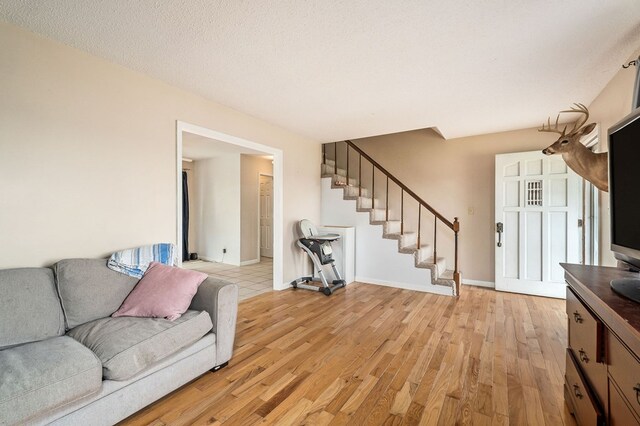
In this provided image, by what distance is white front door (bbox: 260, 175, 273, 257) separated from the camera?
22.1 feet

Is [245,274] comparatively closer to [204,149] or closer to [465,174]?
[204,149]

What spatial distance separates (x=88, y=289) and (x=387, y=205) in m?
4.06

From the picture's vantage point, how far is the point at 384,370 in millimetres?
2020

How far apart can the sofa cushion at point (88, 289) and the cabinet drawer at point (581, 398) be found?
8.97 feet

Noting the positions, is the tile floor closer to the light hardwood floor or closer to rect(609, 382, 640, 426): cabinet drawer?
the light hardwood floor

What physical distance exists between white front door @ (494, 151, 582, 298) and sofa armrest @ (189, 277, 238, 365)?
151 inches

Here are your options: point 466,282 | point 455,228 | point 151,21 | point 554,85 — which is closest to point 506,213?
point 455,228

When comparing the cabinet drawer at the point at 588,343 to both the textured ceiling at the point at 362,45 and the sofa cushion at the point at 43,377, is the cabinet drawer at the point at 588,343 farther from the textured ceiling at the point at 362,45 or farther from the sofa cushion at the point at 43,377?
the sofa cushion at the point at 43,377

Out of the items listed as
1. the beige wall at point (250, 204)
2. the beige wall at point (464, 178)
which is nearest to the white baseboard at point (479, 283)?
the beige wall at point (464, 178)

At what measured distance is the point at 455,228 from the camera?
3939 millimetres

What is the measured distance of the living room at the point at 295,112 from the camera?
166 centimetres

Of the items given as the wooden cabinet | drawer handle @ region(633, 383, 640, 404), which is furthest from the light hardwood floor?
drawer handle @ region(633, 383, 640, 404)

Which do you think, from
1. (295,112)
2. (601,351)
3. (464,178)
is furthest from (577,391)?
(464,178)

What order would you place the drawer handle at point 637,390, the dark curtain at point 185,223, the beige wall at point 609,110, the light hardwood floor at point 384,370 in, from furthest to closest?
the dark curtain at point 185,223 < the beige wall at point 609,110 < the light hardwood floor at point 384,370 < the drawer handle at point 637,390
